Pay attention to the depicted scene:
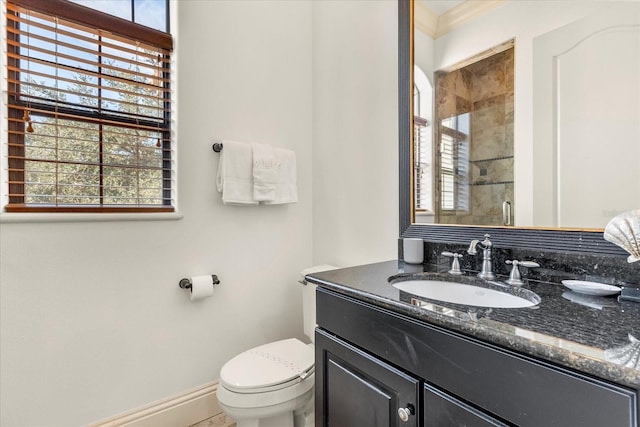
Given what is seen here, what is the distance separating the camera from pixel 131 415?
4.62ft

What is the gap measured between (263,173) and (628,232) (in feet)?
4.64

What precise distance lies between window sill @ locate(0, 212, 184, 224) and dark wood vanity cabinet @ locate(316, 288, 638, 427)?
34.9 inches

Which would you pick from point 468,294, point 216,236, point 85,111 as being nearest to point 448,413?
point 468,294

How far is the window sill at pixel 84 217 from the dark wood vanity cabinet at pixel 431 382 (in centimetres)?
89

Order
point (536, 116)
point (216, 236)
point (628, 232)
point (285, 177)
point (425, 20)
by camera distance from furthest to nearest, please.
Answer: point (285, 177) < point (216, 236) < point (425, 20) < point (536, 116) < point (628, 232)

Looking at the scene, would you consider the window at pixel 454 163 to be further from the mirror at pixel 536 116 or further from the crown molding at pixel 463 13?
the crown molding at pixel 463 13

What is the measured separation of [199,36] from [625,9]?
1681 millimetres

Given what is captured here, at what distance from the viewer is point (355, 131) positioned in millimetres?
1715

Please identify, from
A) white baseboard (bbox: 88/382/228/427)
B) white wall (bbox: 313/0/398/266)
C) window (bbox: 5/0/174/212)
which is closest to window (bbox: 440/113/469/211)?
white wall (bbox: 313/0/398/266)

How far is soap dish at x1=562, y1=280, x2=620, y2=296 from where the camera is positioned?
786 millimetres

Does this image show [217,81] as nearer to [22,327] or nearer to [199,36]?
[199,36]

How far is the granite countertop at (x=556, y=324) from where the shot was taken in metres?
0.48

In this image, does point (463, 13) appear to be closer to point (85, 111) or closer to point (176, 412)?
point (85, 111)

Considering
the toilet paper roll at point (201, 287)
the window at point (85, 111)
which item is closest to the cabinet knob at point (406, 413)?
the toilet paper roll at point (201, 287)
